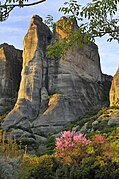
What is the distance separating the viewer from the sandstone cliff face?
194 feet

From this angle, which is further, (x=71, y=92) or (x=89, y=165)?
(x=71, y=92)

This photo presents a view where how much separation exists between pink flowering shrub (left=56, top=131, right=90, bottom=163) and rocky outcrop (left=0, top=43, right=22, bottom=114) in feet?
158

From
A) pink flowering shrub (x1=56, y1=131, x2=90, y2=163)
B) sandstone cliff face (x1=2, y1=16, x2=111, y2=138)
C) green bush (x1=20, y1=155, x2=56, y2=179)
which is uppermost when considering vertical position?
sandstone cliff face (x1=2, y1=16, x2=111, y2=138)

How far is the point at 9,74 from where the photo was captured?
235 ft

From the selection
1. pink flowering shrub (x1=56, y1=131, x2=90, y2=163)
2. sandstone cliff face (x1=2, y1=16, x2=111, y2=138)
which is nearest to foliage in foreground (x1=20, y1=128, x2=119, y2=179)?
pink flowering shrub (x1=56, y1=131, x2=90, y2=163)

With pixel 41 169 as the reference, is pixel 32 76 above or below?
above

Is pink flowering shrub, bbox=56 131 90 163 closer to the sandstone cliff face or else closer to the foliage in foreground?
the foliage in foreground

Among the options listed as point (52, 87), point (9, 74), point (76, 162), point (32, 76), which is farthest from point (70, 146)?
point (9, 74)

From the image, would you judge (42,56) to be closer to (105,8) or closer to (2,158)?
(2,158)

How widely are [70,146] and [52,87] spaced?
4469 centimetres

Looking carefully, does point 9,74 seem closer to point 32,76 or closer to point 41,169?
point 32,76

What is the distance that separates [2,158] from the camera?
709 inches

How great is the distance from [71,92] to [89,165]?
43.4 metres

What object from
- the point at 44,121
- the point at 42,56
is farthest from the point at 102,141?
the point at 42,56
